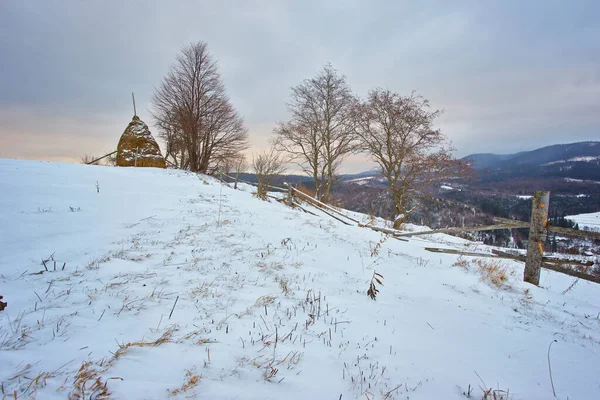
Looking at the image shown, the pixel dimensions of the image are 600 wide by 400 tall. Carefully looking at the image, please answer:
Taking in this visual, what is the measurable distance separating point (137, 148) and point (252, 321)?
17.3m

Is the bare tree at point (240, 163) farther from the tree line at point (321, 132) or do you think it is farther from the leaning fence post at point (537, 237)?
the leaning fence post at point (537, 237)

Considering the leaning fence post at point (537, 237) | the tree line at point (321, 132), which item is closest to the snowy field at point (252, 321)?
the leaning fence post at point (537, 237)

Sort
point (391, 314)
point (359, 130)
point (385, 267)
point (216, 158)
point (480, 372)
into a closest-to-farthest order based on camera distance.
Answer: point (480, 372)
point (391, 314)
point (385, 267)
point (359, 130)
point (216, 158)

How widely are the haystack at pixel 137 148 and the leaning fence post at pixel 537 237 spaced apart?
18.3 m

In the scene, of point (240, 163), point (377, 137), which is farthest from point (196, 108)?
point (377, 137)

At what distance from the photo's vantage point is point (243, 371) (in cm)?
169

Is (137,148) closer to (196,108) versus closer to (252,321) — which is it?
(196,108)

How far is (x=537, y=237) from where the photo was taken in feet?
15.1

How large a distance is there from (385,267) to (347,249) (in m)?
0.99

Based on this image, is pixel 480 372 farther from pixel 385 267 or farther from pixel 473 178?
pixel 473 178

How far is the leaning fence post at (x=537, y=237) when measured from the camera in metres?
4.59

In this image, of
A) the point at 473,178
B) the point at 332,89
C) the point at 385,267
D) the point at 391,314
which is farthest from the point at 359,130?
the point at 391,314

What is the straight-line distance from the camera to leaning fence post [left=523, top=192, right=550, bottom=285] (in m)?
4.59

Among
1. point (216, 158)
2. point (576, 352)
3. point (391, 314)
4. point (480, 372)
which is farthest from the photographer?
point (216, 158)
